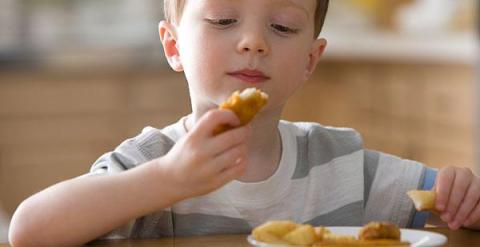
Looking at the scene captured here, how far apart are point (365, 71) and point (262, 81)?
3490 millimetres

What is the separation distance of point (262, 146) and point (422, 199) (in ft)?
A: 0.95

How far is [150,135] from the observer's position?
1.43 metres

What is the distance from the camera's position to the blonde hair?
57.9 inches

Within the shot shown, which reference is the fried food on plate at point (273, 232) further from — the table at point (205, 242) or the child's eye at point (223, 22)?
the child's eye at point (223, 22)

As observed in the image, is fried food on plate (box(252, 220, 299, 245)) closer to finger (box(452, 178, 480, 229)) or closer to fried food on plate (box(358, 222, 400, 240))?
fried food on plate (box(358, 222, 400, 240))

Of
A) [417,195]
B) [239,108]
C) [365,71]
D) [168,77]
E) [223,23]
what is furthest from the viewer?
[168,77]

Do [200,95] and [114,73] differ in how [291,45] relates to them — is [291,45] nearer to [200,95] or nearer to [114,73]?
[200,95]

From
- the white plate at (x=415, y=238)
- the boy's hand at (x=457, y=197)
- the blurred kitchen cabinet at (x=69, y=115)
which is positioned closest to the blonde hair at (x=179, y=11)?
the boy's hand at (x=457, y=197)

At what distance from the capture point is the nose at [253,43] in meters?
1.33

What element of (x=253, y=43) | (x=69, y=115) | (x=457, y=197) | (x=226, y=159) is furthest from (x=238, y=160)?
(x=69, y=115)

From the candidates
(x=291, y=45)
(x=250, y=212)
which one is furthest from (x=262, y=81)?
(x=250, y=212)

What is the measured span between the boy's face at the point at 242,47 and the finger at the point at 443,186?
0.22m

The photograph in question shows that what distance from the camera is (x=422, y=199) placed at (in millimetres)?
1278

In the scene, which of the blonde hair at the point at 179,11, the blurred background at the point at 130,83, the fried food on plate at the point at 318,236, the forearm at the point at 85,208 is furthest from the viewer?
the blurred background at the point at 130,83
